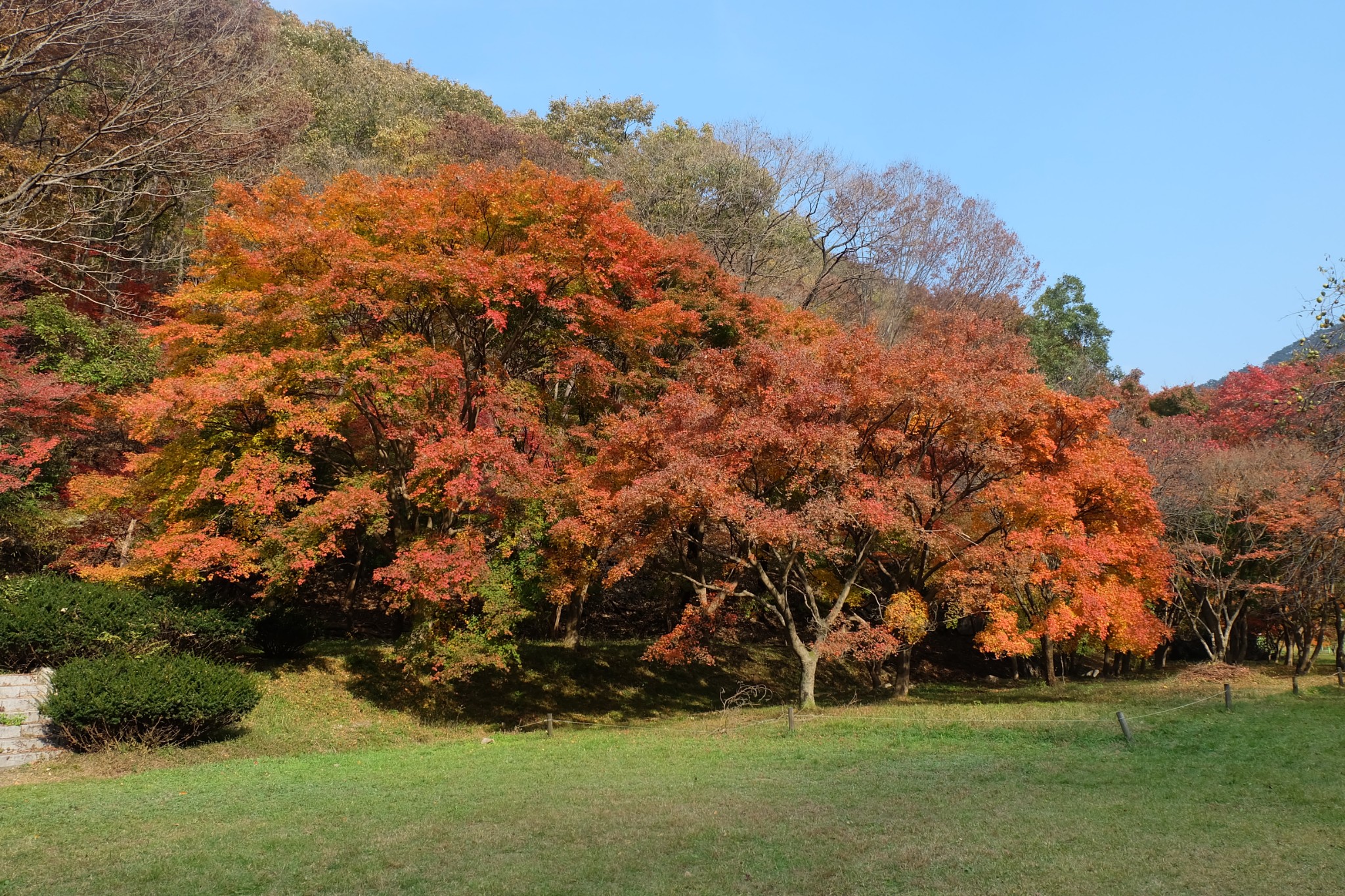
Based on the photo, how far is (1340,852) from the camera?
775 centimetres

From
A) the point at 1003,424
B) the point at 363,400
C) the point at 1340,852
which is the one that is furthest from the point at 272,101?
the point at 1340,852

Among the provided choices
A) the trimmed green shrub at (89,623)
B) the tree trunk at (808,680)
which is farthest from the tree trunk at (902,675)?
the trimmed green shrub at (89,623)

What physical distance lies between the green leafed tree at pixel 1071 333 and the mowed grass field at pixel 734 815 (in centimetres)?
3018

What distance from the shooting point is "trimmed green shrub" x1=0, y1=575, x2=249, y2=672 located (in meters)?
14.2

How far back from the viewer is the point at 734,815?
9.41 meters

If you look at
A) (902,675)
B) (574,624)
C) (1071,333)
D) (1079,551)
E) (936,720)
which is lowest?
(936,720)

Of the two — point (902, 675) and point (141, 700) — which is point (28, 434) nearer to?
point (141, 700)

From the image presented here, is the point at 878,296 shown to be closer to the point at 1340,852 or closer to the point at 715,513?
the point at 715,513

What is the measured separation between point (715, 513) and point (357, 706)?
9548mm

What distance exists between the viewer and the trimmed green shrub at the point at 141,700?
12828 millimetres

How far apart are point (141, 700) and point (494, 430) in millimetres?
8168

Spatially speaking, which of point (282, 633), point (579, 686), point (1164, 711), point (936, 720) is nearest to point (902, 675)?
point (936, 720)

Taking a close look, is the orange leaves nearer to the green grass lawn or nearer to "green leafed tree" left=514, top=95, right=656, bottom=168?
the green grass lawn

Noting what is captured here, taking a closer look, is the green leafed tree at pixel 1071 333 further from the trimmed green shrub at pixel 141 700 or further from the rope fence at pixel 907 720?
the trimmed green shrub at pixel 141 700
